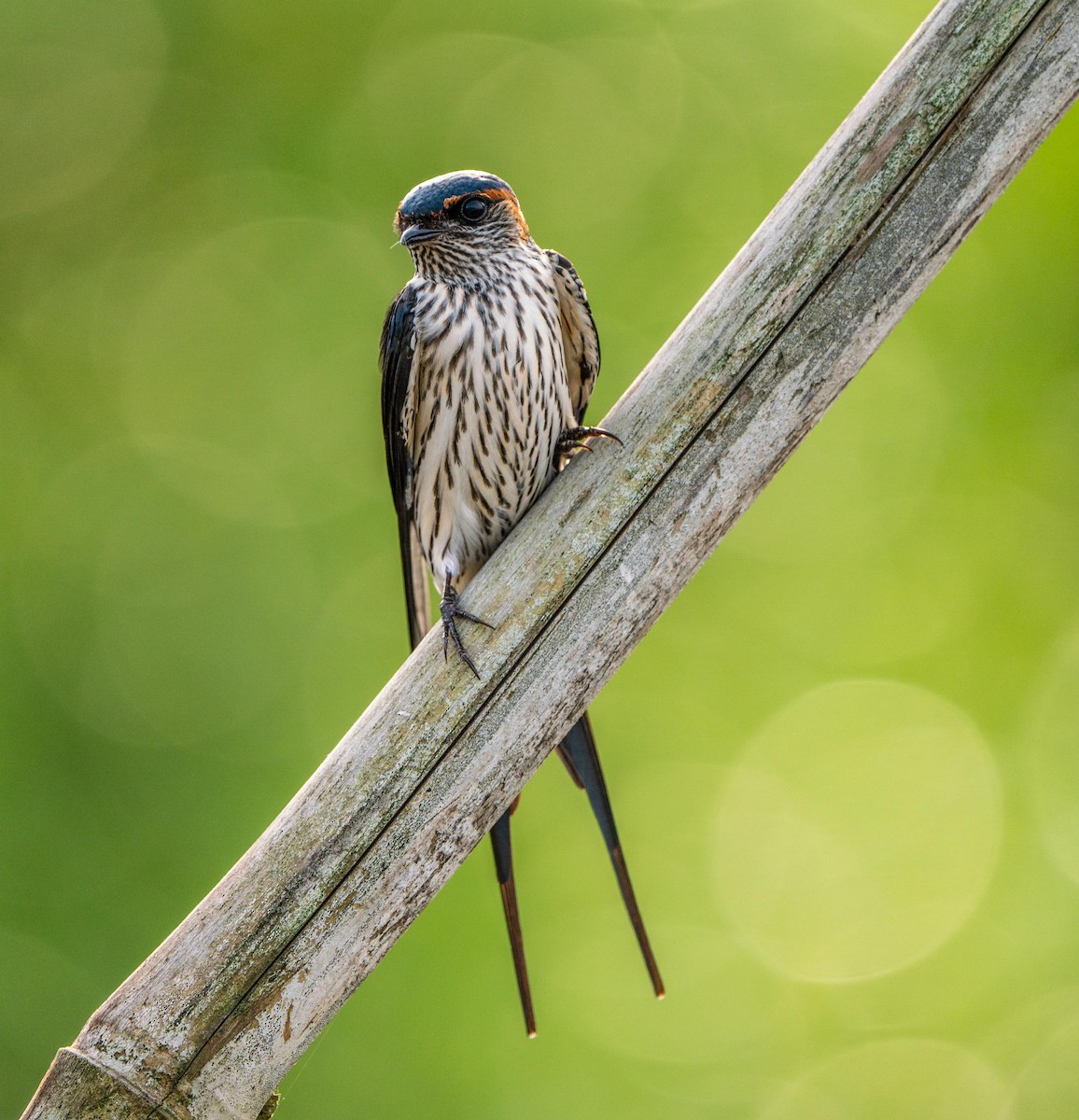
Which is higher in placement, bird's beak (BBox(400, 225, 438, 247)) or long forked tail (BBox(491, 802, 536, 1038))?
bird's beak (BBox(400, 225, 438, 247))

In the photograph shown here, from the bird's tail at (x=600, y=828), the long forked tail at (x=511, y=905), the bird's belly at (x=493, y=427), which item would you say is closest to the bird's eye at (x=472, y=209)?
the bird's belly at (x=493, y=427)

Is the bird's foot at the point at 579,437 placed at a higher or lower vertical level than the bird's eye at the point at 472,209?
lower

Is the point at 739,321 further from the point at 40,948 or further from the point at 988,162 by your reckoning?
the point at 40,948

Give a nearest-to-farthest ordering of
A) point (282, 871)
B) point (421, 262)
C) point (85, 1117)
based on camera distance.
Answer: point (85, 1117)
point (282, 871)
point (421, 262)

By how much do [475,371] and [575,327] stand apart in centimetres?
31

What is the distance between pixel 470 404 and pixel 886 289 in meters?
0.91

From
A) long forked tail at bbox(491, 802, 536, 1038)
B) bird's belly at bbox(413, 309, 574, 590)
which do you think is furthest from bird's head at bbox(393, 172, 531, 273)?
long forked tail at bbox(491, 802, 536, 1038)

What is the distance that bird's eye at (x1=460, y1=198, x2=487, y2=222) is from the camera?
2.37 metres

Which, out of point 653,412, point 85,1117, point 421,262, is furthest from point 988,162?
point 85,1117

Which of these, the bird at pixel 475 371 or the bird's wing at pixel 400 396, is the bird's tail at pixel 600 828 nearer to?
the bird at pixel 475 371

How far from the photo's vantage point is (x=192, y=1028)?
1.56 metres

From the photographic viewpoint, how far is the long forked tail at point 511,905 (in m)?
1.80

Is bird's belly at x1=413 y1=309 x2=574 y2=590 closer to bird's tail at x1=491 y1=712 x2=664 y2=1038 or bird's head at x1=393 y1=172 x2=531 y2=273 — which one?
bird's head at x1=393 y1=172 x2=531 y2=273

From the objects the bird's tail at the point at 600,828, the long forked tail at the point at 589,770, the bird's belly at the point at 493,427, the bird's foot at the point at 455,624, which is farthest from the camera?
the bird's belly at the point at 493,427
